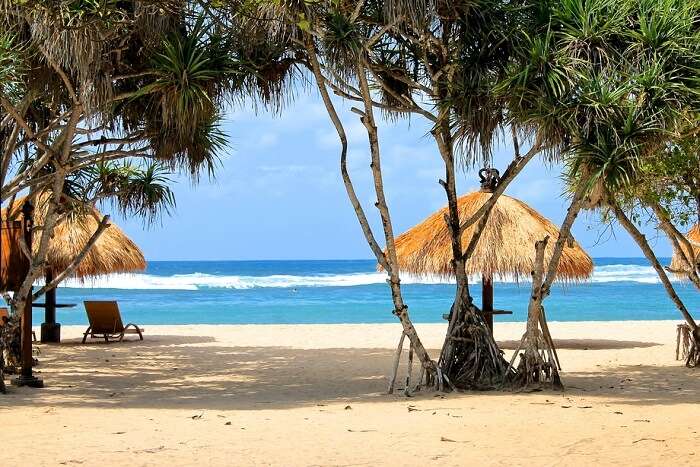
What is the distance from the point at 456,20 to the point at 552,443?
444cm

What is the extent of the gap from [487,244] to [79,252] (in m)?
6.65

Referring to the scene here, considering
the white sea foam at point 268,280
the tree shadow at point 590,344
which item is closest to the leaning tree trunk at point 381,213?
the tree shadow at point 590,344

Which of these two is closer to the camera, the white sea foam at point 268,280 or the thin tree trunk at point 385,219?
the thin tree trunk at point 385,219

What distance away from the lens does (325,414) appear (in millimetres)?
7848

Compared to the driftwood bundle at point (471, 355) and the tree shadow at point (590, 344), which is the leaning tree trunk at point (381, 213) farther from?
the tree shadow at point (590, 344)

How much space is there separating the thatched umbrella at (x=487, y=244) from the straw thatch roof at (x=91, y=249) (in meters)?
5.03

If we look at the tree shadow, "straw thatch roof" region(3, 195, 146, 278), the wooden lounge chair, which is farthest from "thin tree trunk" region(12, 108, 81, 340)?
the tree shadow

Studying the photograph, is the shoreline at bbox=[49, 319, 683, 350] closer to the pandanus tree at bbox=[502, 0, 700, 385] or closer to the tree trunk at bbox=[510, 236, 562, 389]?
the tree trunk at bbox=[510, 236, 562, 389]

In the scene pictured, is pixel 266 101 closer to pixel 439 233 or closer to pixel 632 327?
pixel 439 233

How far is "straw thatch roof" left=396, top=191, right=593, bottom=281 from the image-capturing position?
14.0 m

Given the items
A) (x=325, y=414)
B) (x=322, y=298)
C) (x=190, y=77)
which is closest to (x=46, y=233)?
(x=190, y=77)

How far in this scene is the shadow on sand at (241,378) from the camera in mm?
8938

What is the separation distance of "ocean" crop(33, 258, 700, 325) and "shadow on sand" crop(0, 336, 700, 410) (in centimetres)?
1792

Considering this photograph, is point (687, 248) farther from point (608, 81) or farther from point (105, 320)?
point (105, 320)
